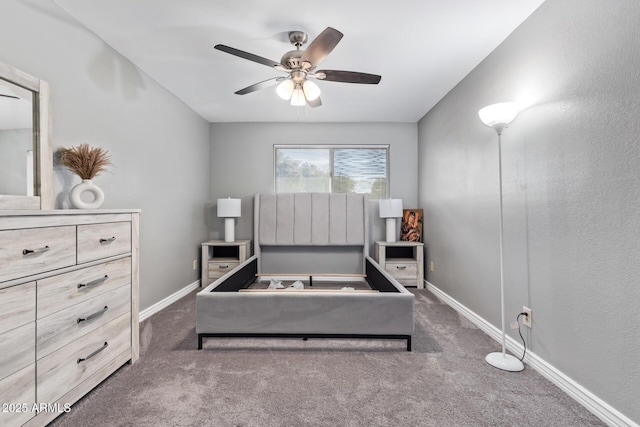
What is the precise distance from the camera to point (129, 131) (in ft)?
8.09

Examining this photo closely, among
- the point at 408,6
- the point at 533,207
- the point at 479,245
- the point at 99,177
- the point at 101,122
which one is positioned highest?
the point at 408,6

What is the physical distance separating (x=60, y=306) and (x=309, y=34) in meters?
2.29

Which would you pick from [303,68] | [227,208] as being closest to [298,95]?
[303,68]

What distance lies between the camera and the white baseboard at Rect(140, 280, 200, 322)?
2.63 metres

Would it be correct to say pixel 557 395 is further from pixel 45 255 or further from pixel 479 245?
pixel 45 255

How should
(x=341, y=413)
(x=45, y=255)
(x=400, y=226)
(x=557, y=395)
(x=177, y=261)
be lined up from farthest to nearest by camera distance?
(x=400, y=226), (x=177, y=261), (x=557, y=395), (x=341, y=413), (x=45, y=255)

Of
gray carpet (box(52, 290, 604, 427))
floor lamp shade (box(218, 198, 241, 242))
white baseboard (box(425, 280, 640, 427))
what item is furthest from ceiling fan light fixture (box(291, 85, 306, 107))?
white baseboard (box(425, 280, 640, 427))

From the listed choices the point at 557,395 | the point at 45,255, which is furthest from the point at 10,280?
the point at 557,395

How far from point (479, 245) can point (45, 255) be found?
3019mm

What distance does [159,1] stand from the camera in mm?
1728

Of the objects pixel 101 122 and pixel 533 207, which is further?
pixel 101 122

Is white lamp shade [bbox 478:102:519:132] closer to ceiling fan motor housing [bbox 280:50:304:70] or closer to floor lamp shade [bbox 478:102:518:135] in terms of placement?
floor lamp shade [bbox 478:102:518:135]

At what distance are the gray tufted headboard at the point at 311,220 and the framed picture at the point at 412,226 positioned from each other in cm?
61

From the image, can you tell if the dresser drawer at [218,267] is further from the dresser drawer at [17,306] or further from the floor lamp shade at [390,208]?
the dresser drawer at [17,306]
